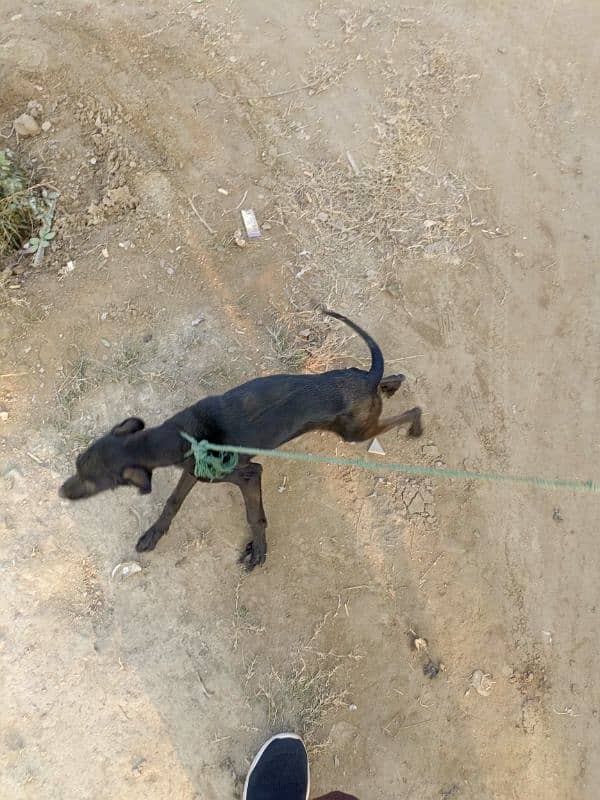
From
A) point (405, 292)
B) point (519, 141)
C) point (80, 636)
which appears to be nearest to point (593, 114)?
point (519, 141)

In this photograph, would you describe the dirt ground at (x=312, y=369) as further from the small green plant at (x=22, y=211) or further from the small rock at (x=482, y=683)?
the small green plant at (x=22, y=211)

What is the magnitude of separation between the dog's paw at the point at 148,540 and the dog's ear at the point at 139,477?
0.62 meters

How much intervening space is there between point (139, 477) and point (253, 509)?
32.4 inches

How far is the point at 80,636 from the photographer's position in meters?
3.75

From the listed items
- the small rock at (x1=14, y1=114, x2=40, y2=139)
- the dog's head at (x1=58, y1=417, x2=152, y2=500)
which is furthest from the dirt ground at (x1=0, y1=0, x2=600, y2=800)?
the dog's head at (x1=58, y1=417, x2=152, y2=500)

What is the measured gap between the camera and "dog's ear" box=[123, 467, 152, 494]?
332 cm

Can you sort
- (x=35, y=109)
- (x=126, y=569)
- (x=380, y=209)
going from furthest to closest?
(x=35, y=109) < (x=380, y=209) < (x=126, y=569)

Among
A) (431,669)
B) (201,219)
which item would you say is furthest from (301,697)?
(201,219)

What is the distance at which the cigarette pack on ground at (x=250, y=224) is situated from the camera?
4648 millimetres

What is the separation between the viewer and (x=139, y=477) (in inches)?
131

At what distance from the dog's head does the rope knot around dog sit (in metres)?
0.30

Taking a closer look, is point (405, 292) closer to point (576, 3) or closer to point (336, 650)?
point (336, 650)

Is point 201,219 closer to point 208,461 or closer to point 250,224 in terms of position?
point 250,224

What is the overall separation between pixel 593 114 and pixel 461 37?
141cm
